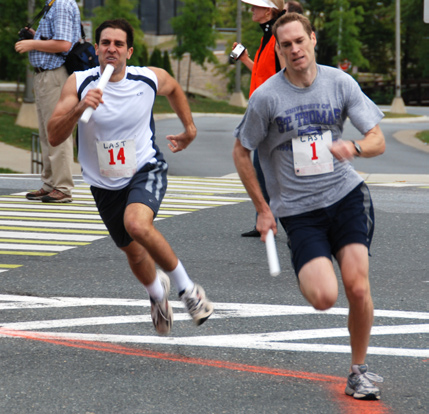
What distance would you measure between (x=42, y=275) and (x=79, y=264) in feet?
1.67

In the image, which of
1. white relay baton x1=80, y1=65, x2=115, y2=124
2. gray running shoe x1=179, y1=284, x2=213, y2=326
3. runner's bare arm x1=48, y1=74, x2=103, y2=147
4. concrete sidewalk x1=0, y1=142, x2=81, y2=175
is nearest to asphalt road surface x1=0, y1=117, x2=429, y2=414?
gray running shoe x1=179, y1=284, x2=213, y2=326

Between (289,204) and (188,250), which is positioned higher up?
(289,204)

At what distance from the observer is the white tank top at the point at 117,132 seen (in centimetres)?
532

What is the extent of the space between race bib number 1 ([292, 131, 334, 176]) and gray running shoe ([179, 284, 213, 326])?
1.13 metres

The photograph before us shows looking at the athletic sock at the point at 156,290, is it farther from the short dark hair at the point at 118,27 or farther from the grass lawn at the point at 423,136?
the grass lawn at the point at 423,136

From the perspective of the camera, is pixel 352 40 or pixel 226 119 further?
pixel 352 40

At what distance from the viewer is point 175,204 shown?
1123cm

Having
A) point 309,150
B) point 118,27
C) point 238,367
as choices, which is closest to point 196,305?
point 238,367

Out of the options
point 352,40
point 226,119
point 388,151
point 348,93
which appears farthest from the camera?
point 352,40

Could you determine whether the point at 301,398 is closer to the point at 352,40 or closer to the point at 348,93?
the point at 348,93

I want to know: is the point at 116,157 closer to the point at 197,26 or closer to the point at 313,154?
the point at 313,154

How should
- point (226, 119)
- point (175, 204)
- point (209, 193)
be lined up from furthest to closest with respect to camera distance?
1. point (226, 119)
2. point (209, 193)
3. point (175, 204)

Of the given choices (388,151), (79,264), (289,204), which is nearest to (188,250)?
(79,264)

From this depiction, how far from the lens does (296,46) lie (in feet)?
14.8
